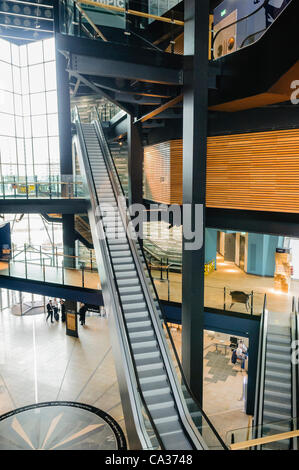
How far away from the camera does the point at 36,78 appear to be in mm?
25156

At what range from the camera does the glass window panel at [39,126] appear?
25.8m

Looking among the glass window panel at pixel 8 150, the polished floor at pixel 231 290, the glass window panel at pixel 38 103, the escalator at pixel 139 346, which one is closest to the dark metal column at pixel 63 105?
the escalator at pixel 139 346

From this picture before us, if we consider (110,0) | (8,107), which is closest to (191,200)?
(110,0)

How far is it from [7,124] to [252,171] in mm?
20515

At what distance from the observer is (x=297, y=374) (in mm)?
10078

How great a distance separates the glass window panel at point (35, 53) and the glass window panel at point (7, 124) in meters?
4.11

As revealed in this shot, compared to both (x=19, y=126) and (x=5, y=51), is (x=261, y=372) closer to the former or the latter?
(x=19, y=126)

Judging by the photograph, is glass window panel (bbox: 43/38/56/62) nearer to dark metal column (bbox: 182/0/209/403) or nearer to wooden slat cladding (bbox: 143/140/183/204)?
wooden slat cladding (bbox: 143/140/183/204)

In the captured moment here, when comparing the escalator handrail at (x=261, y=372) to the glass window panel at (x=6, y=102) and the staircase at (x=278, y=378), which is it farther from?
the glass window panel at (x=6, y=102)

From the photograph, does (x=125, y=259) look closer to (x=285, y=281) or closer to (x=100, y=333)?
(x=285, y=281)

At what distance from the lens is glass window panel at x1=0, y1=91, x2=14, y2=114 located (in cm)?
2454

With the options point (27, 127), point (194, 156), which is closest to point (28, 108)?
point (27, 127)

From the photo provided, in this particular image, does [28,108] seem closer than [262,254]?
No

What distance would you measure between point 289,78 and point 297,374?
25.5ft
